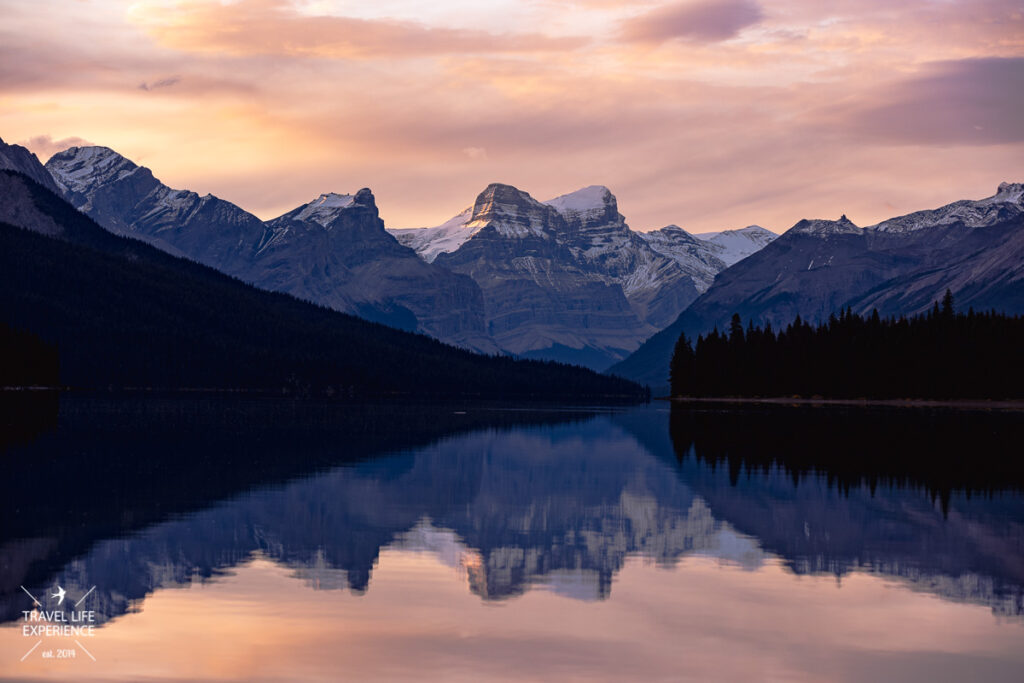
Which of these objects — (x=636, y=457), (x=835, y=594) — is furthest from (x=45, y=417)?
(x=835, y=594)

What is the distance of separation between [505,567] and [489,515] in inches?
615

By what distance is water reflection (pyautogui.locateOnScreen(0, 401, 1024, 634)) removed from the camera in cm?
4022

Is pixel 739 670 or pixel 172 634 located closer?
pixel 739 670

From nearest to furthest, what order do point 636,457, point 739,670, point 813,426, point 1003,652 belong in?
point 739,670 → point 1003,652 → point 636,457 → point 813,426

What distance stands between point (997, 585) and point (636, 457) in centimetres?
5925

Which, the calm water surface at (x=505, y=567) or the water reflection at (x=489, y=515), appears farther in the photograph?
the water reflection at (x=489, y=515)

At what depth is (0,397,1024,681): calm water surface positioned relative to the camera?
29172 millimetres

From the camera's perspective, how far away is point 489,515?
57844mm

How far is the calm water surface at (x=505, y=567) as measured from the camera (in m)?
29.2

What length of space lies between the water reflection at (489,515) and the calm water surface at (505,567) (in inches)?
8.1

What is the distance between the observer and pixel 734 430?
444 feet

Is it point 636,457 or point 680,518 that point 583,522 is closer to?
point 680,518

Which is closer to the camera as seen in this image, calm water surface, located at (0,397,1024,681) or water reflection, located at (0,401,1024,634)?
calm water surface, located at (0,397,1024,681)

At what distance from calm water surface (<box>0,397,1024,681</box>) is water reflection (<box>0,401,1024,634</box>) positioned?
205mm
